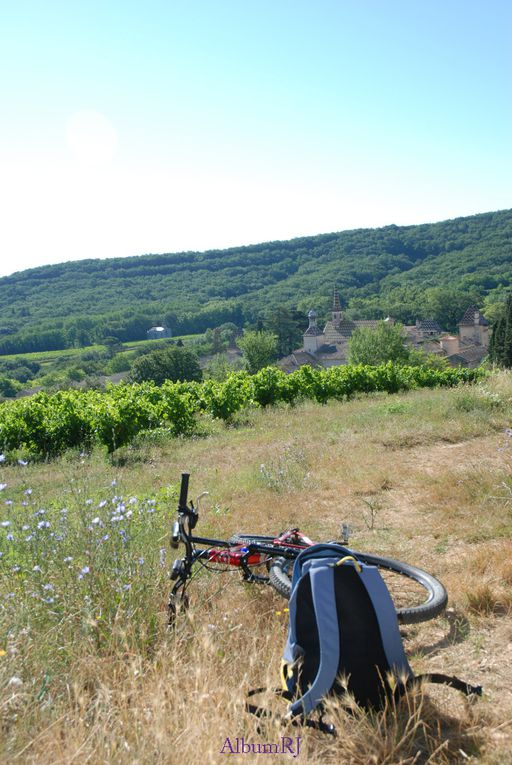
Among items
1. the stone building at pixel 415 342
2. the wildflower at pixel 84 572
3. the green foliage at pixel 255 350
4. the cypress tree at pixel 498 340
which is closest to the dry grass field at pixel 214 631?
the wildflower at pixel 84 572

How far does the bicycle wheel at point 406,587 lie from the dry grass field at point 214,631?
0.20 metres

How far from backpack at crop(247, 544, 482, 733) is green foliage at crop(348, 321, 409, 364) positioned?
42.9 meters

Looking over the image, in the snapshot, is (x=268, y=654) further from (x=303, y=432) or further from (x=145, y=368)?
(x=145, y=368)

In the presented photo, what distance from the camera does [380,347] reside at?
149ft

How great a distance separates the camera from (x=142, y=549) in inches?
130

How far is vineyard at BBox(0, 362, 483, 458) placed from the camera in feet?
36.7

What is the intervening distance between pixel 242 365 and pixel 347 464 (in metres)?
58.8

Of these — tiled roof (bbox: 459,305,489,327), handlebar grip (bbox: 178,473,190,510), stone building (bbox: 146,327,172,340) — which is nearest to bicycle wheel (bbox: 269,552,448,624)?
handlebar grip (bbox: 178,473,190,510)

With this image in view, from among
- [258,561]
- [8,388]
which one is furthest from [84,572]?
[8,388]

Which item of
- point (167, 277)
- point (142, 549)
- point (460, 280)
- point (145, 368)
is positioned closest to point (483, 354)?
point (145, 368)

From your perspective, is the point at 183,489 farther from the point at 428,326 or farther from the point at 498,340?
the point at 428,326

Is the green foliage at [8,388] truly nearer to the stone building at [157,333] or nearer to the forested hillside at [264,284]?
the forested hillside at [264,284]

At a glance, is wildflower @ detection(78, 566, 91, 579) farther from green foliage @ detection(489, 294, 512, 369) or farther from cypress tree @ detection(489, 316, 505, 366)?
cypress tree @ detection(489, 316, 505, 366)

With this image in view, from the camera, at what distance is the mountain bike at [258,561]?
2.89m
